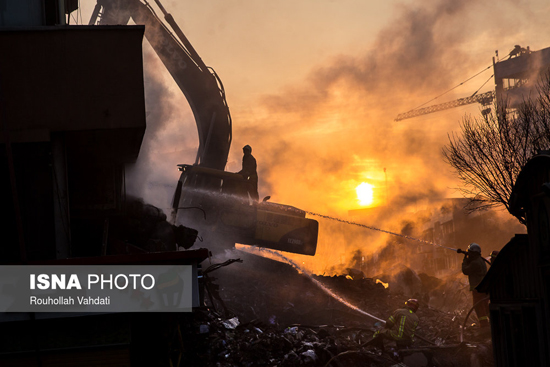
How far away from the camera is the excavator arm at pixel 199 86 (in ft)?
61.8

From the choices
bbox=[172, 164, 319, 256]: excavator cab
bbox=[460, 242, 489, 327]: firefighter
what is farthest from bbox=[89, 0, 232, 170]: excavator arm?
bbox=[460, 242, 489, 327]: firefighter

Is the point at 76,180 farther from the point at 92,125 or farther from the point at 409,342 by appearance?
the point at 409,342

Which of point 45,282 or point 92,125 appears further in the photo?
point 92,125

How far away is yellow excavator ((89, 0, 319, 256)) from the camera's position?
52.2 feet

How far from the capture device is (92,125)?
9.93 m

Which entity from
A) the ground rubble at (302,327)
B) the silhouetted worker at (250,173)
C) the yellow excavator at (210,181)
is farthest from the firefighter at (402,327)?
the silhouetted worker at (250,173)

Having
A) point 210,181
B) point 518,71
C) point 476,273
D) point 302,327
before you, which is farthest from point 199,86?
point 518,71

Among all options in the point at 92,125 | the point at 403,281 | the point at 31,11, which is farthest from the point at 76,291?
the point at 403,281

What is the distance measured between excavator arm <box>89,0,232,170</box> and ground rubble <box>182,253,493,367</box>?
4.06m

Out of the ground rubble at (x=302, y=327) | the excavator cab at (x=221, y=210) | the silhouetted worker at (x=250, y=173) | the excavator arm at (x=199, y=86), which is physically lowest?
the ground rubble at (x=302, y=327)

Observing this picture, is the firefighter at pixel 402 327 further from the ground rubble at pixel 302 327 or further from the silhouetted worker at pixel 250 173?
the silhouetted worker at pixel 250 173

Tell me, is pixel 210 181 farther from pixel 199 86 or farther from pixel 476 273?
pixel 476 273

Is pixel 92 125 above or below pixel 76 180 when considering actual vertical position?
above

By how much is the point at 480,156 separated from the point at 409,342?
Result: 437 inches
